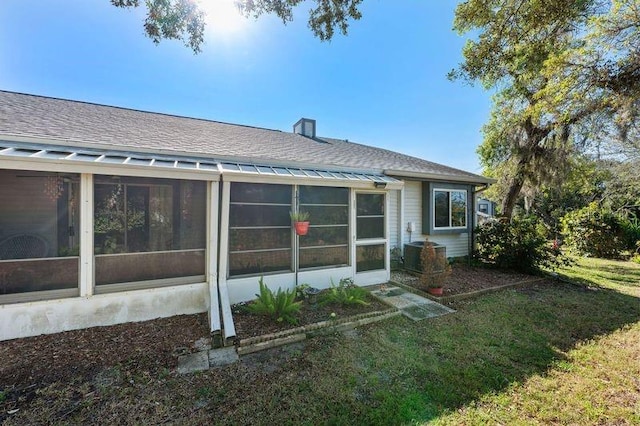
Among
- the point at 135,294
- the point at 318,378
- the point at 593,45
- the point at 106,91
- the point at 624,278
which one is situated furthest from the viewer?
the point at 106,91

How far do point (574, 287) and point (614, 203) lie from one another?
11.2 meters

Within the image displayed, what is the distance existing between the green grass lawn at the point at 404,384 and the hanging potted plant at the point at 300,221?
211cm

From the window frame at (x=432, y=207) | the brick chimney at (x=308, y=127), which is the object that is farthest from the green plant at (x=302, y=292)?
the brick chimney at (x=308, y=127)

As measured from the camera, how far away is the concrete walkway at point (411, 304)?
5.15 meters

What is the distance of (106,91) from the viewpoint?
9469 mm

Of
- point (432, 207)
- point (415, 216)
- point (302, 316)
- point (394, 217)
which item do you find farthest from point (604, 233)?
point (302, 316)

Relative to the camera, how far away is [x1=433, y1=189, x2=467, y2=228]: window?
29.8ft

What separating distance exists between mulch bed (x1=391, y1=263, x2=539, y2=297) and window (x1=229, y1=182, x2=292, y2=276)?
337 centimetres

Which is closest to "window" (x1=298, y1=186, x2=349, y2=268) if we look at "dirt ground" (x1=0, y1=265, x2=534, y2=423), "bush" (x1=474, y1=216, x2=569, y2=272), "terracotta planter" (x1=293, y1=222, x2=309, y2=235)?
"terracotta planter" (x1=293, y1=222, x2=309, y2=235)

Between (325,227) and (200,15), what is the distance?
14.6 ft

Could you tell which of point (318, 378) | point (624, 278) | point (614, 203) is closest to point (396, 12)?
point (318, 378)

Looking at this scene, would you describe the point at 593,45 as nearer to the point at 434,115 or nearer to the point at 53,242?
the point at 434,115

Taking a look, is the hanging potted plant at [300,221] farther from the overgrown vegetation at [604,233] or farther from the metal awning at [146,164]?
the overgrown vegetation at [604,233]

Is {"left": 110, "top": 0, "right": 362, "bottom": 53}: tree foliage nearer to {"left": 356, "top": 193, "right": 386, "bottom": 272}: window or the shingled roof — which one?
the shingled roof
